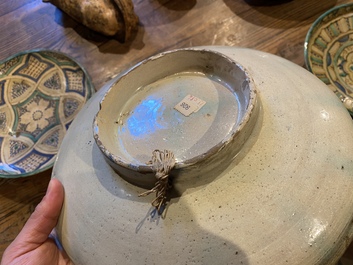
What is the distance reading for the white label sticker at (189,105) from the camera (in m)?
0.82

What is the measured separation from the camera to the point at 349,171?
752 mm

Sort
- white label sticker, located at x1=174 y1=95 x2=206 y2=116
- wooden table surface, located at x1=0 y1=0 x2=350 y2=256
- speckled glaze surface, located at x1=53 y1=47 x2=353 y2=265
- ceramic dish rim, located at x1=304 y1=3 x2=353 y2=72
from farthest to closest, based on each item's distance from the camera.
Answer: wooden table surface, located at x1=0 y1=0 x2=350 y2=256 < ceramic dish rim, located at x1=304 y1=3 x2=353 y2=72 < white label sticker, located at x1=174 y1=95 x2=206 y2=116 < speckled glaze surface, located at x1=53 y1=47 x2=353 y2=265

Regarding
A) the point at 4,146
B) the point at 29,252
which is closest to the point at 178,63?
the point at 29,252

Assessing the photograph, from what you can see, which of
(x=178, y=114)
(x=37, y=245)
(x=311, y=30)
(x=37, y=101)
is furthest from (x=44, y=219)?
(x=311, y=30)

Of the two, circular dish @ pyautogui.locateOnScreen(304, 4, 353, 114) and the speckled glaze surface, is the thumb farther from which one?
circular dish @ pyautogui.locateOnScreen(304, 4, 353, 114)

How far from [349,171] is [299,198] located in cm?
14

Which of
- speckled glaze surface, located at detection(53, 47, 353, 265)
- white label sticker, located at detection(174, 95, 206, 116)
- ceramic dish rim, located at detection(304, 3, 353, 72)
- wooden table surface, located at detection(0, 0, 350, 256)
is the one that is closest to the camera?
speckled glaze surface, located at detection(53, 47, 353, 265)

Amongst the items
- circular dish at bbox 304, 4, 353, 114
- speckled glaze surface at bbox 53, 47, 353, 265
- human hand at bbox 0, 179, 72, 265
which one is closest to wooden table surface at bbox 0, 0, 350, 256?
circular dish at bbox 304, 4, 353, 114

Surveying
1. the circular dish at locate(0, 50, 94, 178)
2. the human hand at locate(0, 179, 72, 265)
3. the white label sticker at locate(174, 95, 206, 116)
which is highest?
the white label sticker at locate(174, 95, 206, 116)

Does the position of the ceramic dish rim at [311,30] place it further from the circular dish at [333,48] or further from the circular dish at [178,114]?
the circular dish at [178,114]

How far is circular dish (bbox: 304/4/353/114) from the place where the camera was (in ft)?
4.62

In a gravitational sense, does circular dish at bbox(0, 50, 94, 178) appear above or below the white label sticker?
below

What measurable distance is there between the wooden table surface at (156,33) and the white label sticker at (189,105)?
2.63 feet

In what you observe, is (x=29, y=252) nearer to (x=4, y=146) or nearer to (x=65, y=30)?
(x=4, y=146)
